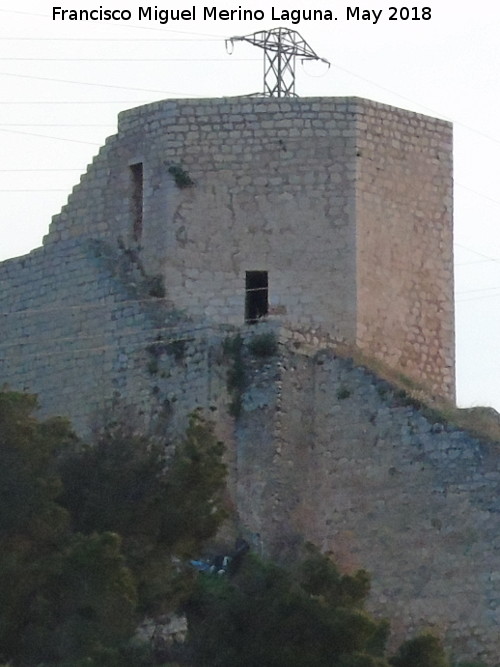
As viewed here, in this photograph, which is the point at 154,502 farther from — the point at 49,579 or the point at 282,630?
the point at 282,630

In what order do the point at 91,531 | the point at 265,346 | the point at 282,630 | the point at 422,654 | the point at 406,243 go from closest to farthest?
the point at 282,630, the point at 422,654, the point at 91,531, the point at 265,346, the point at 406,243

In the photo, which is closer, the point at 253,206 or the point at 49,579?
the point at 49,579

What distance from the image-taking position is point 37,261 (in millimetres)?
33656

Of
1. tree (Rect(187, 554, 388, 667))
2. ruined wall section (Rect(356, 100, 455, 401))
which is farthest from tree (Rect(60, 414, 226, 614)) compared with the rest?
ruined wall section (Rect(356, 100, 455, 401))

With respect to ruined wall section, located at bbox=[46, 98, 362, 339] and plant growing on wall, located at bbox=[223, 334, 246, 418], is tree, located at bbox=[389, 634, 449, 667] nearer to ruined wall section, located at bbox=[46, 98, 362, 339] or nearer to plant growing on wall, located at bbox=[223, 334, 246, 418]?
plant growing on wall, located at bbox=[223, 334, 246, 418]

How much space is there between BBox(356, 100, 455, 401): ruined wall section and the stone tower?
0.01 meters

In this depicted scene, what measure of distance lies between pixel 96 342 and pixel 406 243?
3.19 meters

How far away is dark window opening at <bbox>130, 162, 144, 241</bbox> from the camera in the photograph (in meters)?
32.8

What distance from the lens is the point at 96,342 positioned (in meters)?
32.7

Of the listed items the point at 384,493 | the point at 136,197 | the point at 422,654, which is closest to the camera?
the point at 422,654

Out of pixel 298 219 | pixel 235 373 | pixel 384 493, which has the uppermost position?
pixel 298 219

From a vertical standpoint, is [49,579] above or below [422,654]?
above

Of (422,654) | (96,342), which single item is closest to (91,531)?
(422,654)

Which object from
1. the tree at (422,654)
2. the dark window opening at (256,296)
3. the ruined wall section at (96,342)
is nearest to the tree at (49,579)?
the tree at (422,654)
